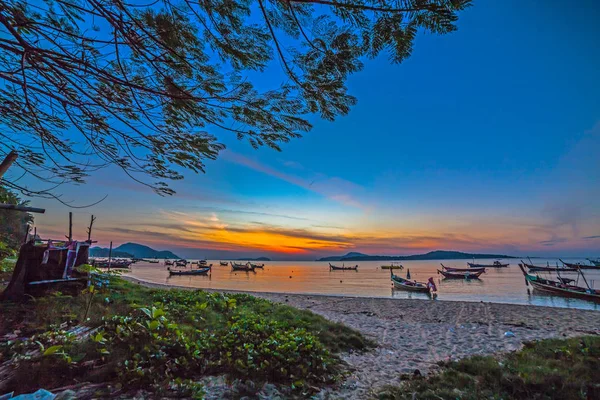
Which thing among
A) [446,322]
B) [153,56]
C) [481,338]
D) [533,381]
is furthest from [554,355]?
[153,56]

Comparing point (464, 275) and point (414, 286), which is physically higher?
point (414, 286)

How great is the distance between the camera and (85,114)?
340 cm

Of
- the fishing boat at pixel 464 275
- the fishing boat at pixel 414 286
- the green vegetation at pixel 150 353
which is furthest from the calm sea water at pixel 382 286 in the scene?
the green vegetation at pixel 150 353

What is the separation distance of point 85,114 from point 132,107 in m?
0.68

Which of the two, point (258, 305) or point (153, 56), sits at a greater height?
point (153, 56)

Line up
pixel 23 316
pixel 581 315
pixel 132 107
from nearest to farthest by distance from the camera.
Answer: pixel 132 107 < pixel 23 316 < pixel 581 315

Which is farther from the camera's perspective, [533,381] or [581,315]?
[581,315]

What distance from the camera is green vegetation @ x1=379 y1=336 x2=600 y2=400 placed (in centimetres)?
336

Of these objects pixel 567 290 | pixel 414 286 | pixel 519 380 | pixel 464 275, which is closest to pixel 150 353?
pixel 519 380

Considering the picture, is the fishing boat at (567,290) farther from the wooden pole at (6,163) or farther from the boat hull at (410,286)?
the wooden pole at (6,163)

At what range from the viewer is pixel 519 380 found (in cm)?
367

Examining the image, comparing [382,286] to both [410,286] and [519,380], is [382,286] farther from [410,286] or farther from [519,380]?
[519,380]

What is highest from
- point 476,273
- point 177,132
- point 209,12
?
point 209,12

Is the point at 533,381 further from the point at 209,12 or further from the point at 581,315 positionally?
the point at 581,315
